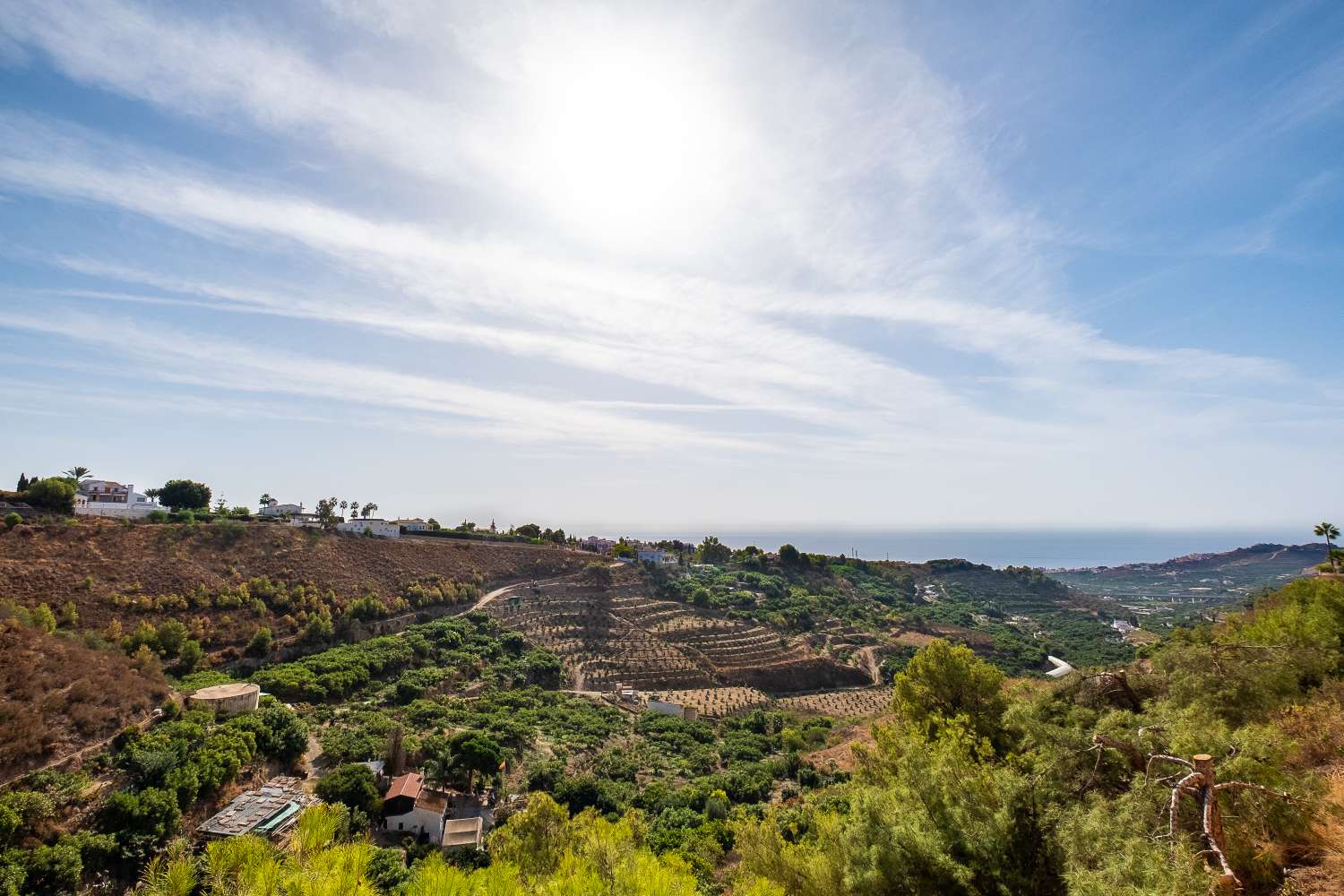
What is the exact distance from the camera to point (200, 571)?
113ft

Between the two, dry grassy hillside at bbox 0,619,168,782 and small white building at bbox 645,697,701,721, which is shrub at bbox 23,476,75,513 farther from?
small white building at bbox 645,697,701,721

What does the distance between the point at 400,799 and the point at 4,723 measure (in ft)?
34.9

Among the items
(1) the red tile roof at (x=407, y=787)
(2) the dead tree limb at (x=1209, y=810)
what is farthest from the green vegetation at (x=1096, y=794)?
(1) the red tile roof at (x=407, y=787)

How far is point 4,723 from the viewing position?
1563 centimetres

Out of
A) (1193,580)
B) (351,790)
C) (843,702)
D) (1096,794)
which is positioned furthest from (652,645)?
(1193,580)

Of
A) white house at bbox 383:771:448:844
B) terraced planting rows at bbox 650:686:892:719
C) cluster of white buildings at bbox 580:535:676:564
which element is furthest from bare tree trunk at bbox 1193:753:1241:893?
cluster of white buildings at bbox 580:535:676:564

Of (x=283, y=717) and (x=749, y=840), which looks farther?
(x=283, y=717)

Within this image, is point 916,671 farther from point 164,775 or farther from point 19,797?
point 19,797

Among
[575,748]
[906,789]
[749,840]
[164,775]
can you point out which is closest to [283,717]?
[164,775]

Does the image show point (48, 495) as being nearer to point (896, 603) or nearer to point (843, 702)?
point (843, 702)

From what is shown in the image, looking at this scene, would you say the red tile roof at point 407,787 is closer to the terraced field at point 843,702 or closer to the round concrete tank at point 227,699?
the round concrete tank at point 227,699

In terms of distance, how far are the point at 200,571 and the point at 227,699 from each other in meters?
17.6

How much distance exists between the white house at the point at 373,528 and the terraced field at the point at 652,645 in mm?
14748

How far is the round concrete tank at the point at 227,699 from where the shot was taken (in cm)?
2106
